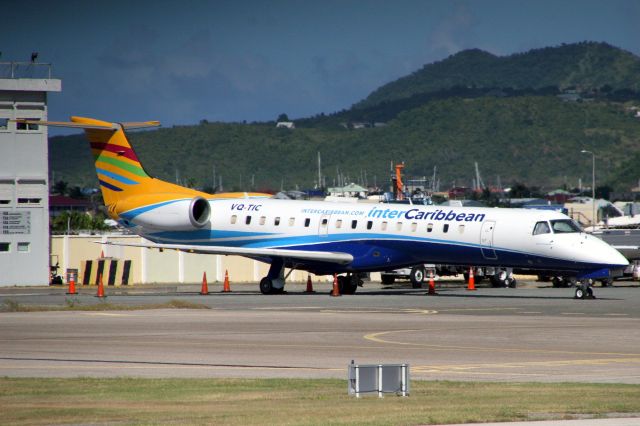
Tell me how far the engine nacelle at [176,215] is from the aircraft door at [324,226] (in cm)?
475

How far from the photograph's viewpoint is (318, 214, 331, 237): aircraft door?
45375 mm

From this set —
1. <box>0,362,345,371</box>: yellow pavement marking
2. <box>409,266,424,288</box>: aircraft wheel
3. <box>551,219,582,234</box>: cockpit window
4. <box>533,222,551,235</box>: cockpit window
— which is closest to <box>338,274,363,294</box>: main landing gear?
<box>409,266,424,288</box>: aircraft wheel

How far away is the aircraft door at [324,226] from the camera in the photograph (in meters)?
45.4

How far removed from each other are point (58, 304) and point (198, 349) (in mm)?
16284

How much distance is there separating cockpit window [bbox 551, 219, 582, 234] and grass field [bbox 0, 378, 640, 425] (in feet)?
77.6

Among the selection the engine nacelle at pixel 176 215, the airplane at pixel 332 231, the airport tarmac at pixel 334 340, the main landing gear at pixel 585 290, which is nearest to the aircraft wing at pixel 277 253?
the airplane at pixel 332 231

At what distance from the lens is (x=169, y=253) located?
6172cm

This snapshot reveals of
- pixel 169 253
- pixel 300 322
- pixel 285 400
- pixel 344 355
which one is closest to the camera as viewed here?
pixel 285 400

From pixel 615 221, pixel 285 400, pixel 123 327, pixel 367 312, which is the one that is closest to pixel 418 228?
pixel 367 312

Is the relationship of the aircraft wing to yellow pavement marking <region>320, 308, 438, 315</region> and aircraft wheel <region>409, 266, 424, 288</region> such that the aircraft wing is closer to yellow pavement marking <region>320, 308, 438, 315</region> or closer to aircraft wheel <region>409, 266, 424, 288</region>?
aircraft wheel <region>409, 266, 424, 288</region>

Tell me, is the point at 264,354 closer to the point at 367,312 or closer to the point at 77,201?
the point at 367,312

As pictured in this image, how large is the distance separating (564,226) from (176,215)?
49.7 feet

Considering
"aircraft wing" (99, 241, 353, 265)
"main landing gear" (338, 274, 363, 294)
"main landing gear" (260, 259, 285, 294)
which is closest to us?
"aircraft wing" (99, 241, 353, 265)

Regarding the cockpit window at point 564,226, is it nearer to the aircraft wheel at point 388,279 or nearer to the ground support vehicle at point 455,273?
the ground support vehicle at point 455,273
